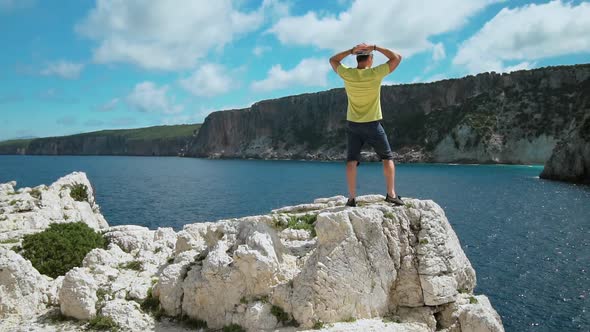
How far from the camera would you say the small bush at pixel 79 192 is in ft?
104

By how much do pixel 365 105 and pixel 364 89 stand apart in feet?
1.45

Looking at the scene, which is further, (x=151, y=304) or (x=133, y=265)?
(x=133, y=265)

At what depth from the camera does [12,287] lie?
1224 centimetres

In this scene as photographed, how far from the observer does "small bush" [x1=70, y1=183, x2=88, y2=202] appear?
104 ft

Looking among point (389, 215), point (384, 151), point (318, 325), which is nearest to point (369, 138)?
point (384, 151)

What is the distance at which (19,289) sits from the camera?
484 inches

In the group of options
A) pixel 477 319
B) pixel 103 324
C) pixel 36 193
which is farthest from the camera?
pixel 36 193

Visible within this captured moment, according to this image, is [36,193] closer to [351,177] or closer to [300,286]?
[300,286]

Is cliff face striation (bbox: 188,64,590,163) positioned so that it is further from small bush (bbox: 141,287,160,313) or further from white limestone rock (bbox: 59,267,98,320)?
white limestone rock (bbox: 59,267,98,320)

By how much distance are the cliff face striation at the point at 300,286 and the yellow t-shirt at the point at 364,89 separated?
2352 millimetres

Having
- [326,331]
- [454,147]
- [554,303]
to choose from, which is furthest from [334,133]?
[326,331]

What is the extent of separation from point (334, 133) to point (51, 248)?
17700 cm

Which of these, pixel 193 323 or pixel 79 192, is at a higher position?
pixel 79 192

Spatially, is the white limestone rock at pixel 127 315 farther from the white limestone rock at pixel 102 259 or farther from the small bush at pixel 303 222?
the small bush at pixel 303 222
